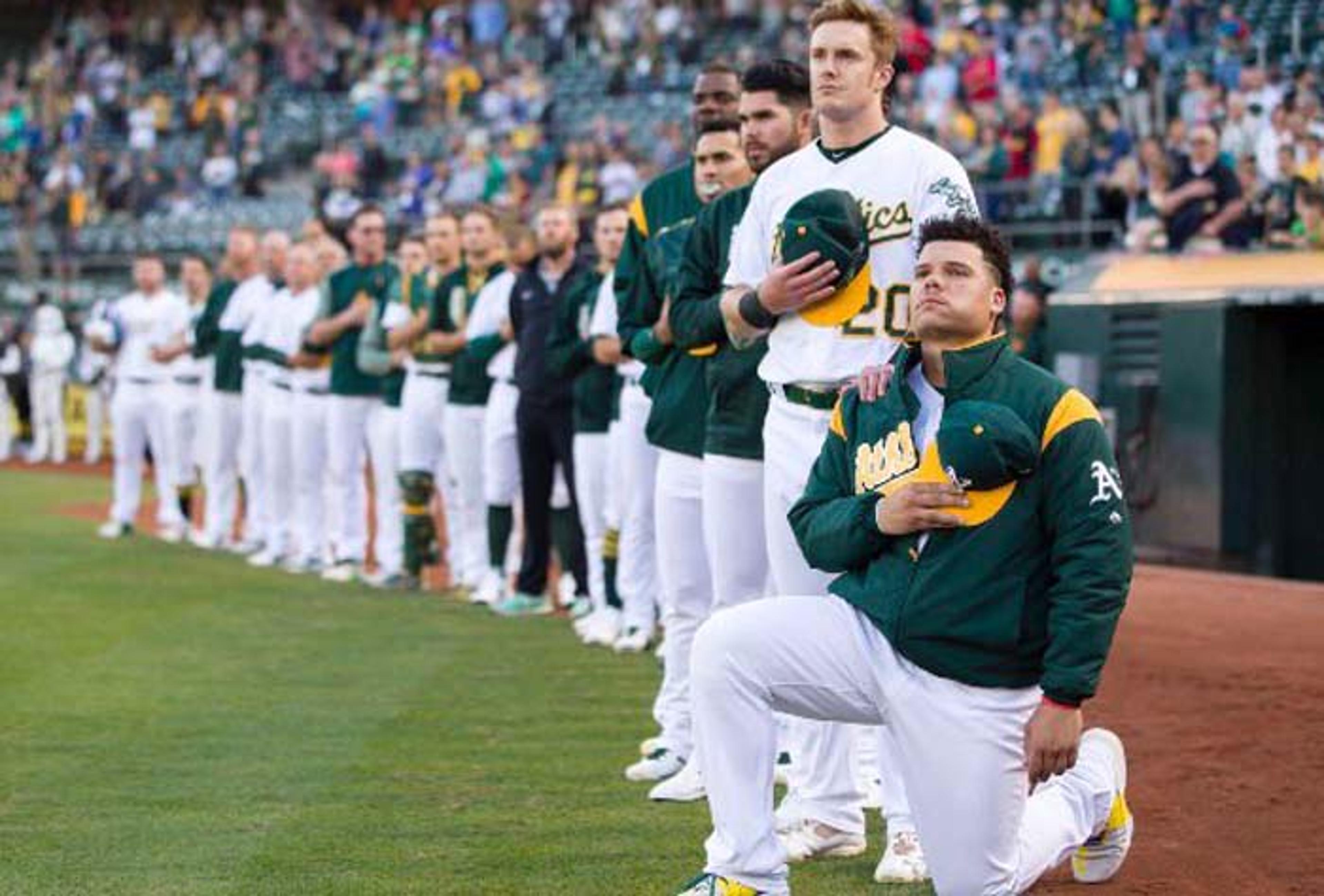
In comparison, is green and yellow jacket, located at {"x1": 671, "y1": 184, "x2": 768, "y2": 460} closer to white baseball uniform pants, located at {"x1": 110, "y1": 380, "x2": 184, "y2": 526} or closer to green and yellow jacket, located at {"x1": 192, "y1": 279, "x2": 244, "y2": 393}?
green and yellow jacket, located at {"x1": 192, "y1": 279, "x2": 244, "y2": 393}

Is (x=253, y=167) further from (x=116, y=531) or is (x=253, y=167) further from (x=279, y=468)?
(x=279, y=468)

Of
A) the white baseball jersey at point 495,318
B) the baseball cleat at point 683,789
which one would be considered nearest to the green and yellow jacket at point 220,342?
the white baseball jersey at point 495,318

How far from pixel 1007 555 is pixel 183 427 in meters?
13.2

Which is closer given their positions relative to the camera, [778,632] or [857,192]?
[778,632]

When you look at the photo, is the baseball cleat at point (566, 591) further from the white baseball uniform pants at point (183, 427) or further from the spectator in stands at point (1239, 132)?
the spectator in stands at point (1239, 132)

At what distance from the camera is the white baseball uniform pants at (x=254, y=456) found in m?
15.9

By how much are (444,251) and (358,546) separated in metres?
2.41

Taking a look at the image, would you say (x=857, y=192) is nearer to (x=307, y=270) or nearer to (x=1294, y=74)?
(x=307, y=270)

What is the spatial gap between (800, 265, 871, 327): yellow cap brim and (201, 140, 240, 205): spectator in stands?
1091 inches

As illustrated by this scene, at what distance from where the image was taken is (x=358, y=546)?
14.7 meters

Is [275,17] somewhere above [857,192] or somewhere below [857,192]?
above

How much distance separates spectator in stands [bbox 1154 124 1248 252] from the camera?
594 inches

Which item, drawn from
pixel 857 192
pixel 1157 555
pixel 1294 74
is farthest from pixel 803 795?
pixel 1294 74

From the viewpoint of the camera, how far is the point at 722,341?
6.64m
